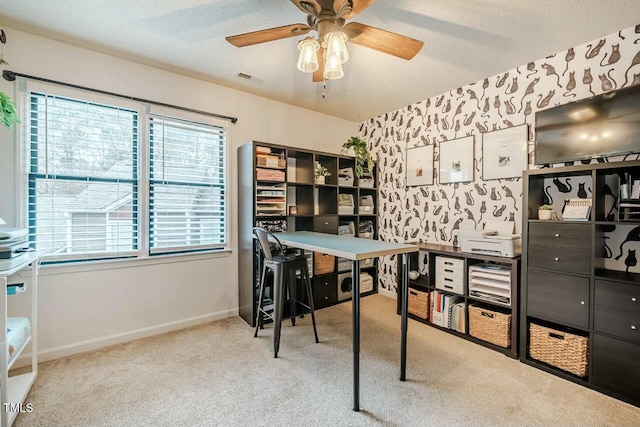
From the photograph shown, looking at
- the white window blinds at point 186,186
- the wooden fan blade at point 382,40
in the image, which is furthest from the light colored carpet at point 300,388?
the wooden fan blade at point 382,40

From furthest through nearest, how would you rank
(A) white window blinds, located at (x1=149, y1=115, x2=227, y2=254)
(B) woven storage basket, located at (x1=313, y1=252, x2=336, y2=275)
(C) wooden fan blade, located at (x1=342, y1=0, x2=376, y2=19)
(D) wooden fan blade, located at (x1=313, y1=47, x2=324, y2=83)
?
(B) woven storage basket, located at (x1=313, y1=252, x2=336, y2=275), (A) white window blinds, located at (x1=149, y1=115, x2=227, y2=254), (D) wooden fan blade, located at (x1=313, y1=47, x2=324, y2=83), (C) wooden fan blade, located at (x1=342, y1=0, x2=376, y2=19)

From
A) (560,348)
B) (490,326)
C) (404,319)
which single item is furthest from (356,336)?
(560,348)

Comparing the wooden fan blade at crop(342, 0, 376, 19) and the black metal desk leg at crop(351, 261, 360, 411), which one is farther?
the black metal desk leg at crop(351, 261, 360, 411)

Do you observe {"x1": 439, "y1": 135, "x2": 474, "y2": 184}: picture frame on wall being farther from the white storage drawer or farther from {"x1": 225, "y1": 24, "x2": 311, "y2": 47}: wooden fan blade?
{"x1": 225, "y1": 24, "x2": 311, "y2": 47}: wooden fan blade

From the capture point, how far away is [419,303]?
305cm

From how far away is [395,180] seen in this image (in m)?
3.88

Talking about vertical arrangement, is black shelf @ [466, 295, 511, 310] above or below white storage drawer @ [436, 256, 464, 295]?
below

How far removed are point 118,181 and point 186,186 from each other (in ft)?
1.89

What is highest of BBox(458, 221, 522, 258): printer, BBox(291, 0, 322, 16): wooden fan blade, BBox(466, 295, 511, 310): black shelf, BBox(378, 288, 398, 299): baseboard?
BBox(291, 0, 322, 16): wooden fan blade

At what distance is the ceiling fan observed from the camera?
1.46 metres

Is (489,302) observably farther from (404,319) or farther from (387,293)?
(387,293)

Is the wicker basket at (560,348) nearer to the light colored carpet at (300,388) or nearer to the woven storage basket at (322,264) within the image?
the light colored carpet at (300,388)

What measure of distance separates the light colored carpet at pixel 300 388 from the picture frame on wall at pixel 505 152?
1.67m

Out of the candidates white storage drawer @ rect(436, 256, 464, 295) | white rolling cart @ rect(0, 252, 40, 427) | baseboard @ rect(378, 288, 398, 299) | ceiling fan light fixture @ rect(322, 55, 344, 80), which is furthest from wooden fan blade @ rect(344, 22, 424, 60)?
baseboard @ rect(378, 288, 398, 299)
